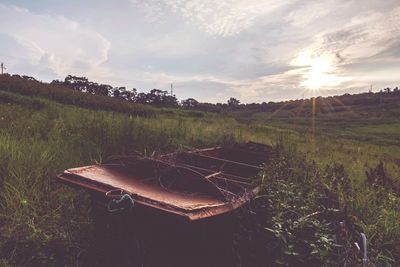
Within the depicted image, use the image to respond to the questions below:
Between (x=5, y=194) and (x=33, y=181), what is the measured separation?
1.47ft

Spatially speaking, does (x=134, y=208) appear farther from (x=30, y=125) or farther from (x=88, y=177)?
(x=30, y=125)

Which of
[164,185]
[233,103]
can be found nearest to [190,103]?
[233,103]

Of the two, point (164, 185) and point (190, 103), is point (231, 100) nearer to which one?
point (190, 103)

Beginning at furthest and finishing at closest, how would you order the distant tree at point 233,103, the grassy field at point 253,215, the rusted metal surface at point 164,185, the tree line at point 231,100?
the distant tree at point 233,103
the tree line at point 231,100
the grassy field at point 253,215
the rusted metal surface at point 164,185

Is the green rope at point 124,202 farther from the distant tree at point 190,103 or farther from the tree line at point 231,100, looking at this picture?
the distant tree at point 190,103

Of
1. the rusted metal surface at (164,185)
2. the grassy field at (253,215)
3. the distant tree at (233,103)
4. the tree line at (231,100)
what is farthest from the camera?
the distant tree at (233,103)

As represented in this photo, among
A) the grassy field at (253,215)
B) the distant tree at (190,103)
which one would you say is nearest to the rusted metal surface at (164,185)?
the grassy field at (253,215)

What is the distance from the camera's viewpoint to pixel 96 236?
3.62m

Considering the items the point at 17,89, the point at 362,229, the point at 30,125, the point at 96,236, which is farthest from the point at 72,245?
the point at 17,89

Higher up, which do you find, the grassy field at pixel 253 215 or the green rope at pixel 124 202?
the green rope at pixel 124 202

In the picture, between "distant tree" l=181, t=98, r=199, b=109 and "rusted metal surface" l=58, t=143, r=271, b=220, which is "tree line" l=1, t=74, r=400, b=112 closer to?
"distant tree" l=181, t=98, r=199, b=109

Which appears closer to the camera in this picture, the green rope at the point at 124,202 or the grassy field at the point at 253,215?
the green rope at the point at 124,202

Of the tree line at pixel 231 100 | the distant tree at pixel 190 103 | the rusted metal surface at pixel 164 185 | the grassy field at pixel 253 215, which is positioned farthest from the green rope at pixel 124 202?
the distant tree at pixel 190 103

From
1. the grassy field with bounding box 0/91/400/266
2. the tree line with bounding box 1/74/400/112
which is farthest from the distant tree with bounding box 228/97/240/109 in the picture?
the grassy field with bounding box 0/91/400/266
